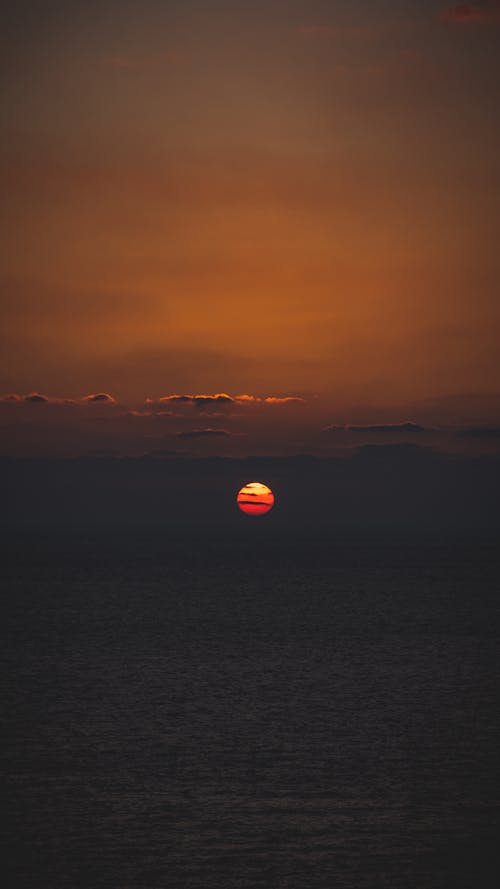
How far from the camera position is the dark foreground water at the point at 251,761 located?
32219 millimetres

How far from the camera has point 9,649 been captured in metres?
89.8

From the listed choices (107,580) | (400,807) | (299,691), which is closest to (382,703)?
(299,691)

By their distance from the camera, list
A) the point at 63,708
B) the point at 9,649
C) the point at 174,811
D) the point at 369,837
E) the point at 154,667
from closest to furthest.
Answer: the point at 369,837 → the point at 174,811 → the point at 63,708 → the point at 154,667 → the point at 9,649

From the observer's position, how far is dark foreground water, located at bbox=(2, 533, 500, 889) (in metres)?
32.2

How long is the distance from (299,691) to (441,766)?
20.8 meters

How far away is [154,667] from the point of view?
76688mm

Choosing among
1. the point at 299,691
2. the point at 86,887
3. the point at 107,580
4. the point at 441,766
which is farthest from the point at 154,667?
the point at 107,580

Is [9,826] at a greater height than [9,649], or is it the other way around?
[9,649]

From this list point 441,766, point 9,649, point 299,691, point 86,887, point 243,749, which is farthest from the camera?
point 9,649

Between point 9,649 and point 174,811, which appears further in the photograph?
point 9,649

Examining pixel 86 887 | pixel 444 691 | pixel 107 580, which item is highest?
pixel 107 580

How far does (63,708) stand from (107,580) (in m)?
138

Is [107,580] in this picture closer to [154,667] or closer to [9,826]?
[154,667]

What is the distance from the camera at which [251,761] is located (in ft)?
147
